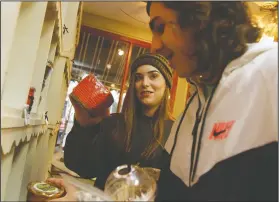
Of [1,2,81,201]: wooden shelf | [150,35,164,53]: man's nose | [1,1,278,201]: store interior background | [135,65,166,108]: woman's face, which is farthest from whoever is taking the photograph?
[135,65,166,108]: woman's face

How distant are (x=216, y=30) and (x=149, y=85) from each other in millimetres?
895

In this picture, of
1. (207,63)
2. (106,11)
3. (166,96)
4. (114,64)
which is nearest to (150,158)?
(166,96)

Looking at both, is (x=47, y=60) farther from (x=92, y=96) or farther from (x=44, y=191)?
(x=44, y=191)

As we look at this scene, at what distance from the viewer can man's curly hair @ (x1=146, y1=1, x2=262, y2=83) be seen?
0.75 meters

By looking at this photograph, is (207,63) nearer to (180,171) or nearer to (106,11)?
(180,171)

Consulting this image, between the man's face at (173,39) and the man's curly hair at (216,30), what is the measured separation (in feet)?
0.06

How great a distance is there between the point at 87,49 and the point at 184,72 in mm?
4117

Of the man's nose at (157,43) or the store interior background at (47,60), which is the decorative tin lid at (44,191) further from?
the man's nose at (157,43)

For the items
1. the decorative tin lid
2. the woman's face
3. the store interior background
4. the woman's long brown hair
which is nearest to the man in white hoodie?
the store interior background

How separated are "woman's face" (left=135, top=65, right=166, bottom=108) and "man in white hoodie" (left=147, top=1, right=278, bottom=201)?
2.28ft

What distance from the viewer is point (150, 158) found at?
142 cm

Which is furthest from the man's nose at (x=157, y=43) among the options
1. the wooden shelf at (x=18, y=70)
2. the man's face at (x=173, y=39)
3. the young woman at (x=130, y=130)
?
the young woman at (x=130, y=130)

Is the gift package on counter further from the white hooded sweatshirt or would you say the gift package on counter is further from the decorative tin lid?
the white hooded sweatshirt

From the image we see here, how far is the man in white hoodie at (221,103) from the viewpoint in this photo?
1.96 ft
